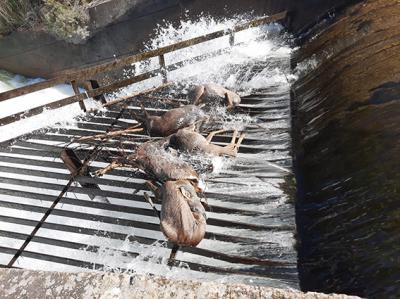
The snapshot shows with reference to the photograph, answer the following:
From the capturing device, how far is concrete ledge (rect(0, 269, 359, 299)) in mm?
1980

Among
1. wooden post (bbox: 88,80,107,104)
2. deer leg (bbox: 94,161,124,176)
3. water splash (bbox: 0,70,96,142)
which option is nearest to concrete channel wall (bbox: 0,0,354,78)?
water splash (bbox: 0,70,96,142)

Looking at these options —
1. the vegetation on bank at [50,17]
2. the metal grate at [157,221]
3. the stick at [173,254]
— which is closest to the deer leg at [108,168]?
the metal grate at [157,221]

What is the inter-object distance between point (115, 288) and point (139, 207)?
210 cm

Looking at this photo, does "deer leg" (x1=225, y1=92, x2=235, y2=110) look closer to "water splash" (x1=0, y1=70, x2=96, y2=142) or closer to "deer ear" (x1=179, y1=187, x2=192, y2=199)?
"deer ear" (x1=179, y1=187, x2=192, y2=199)

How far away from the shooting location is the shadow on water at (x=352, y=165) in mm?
2889

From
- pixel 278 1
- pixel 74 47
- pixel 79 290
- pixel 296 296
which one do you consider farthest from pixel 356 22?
pixel 74 47

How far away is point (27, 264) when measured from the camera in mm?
4172

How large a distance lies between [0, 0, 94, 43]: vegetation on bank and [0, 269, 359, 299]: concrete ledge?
828 cm

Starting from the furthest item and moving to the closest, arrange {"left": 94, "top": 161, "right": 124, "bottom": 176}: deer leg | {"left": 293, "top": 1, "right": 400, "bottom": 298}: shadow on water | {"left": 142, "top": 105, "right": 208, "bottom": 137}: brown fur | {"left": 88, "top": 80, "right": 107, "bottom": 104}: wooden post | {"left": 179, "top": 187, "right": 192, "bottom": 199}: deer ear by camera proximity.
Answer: {"left": 88, "top": 80, "right": 107, "bottom": 104}: wooden post → {"left": 142, "top": 105, "right": 208, "bottom": 137}: brown fur → {"left": 94, "top": 161, "right": 124, "bottom": 176}: deer leg → {"left": 179, "top": 187, "right": 192, "bottom": 199}: deer ear → {"left": 293, "top": 1, "right": 400, "bottom": 298}: shadow on water

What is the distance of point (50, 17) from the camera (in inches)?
364

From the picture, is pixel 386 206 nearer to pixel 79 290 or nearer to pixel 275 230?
pixel 275 230

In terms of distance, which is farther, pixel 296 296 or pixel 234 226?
pixel 234 226

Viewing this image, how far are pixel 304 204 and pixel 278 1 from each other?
603cm

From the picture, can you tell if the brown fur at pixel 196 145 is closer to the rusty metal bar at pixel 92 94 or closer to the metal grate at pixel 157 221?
the metal grate at pixel 157 221
